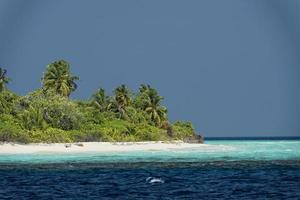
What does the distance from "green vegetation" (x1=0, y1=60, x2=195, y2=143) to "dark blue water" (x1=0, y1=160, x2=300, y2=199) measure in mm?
34327

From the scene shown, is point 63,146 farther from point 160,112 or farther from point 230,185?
point 230,185

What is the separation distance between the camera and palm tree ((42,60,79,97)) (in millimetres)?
103188

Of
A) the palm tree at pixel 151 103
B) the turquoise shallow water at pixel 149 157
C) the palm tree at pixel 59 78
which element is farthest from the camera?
the palm tree at pixel 151 103

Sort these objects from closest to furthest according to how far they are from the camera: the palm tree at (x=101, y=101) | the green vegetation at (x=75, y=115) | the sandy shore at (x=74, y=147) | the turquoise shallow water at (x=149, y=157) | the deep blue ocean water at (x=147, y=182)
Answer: the deep blue ocean water at (x=147, y=182)
the turquoise shallow water at (x=149, y=157)
the sandy shore at (x=74, y=147)
the green vegetation at (x=75, y=115)
the palm tree at (x=101, y=101)

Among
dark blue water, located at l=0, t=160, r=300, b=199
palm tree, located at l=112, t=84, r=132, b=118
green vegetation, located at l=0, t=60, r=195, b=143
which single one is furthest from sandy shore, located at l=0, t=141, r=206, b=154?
dark blue water, located at l=0, t=160, r=300, b=199

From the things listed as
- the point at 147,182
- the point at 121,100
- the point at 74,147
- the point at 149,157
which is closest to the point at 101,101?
the point at 121,100

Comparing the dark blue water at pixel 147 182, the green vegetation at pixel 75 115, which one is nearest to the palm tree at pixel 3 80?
the green vegetation at pixel 75 115

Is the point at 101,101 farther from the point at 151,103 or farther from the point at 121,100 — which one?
the point at 151,103

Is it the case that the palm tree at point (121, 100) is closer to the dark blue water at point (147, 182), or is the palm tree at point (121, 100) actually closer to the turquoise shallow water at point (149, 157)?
the turquoise shallow water at point (149, 157)

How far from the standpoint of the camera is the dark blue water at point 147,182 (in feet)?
97.0

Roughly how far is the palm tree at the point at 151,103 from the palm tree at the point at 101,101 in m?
8.23

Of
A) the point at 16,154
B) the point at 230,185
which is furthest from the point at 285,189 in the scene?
the point at 16,154

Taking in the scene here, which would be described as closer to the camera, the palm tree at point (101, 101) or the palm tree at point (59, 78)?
the palm tree at point (59, 78)

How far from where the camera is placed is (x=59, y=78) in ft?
339
